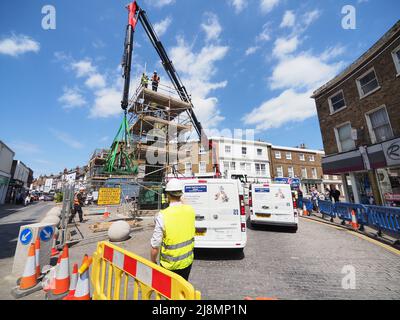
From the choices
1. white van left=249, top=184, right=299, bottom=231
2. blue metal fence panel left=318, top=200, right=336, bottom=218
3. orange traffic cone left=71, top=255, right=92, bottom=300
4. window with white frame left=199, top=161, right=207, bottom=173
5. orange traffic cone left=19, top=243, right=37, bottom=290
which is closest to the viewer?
orange traffic cone left=71, top=255, right=92, bottom=300

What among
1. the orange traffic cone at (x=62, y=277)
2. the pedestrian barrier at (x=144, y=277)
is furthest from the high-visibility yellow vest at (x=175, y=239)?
the orange traffic cone at (x=62, y=277)

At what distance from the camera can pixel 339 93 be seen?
1488 cm

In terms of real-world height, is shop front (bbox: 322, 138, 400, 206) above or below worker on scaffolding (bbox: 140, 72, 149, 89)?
below

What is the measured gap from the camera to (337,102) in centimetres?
1508

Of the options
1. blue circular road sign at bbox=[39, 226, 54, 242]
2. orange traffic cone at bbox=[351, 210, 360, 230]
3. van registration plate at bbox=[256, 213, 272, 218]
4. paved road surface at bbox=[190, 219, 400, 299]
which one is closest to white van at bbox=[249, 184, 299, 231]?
van registration plate at bbox=[256, 213, 272, 218]

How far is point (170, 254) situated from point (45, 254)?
3977mm

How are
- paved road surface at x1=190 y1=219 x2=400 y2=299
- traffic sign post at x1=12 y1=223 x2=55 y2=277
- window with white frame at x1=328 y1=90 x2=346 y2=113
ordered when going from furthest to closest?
window with white frame at x1=328 y1=90 x2=346 y2=113 < traffic sign post at x1=12 y1=223 x2=55 y2=277 < paved road surface at x1=190 y1=219 x2=400 y2=299

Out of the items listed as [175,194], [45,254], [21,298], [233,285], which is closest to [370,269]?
[233,285]

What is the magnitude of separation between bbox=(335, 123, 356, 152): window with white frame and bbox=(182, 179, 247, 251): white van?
13414mm

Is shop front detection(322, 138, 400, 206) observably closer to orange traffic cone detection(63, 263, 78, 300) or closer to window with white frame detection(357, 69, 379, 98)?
window with white frame detection(357, 69, 379, 98)

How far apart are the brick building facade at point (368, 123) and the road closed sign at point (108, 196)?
14.5 metres

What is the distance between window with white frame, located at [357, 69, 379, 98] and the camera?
12.3 metres

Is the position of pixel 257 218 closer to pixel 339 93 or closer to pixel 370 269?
pixel 370 269

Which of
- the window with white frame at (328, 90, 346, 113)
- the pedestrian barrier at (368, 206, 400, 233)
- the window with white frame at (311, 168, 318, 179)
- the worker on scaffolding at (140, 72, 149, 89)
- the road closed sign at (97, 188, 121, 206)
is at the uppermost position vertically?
the worker on scaffolding at (140, 72, 149, 89)
